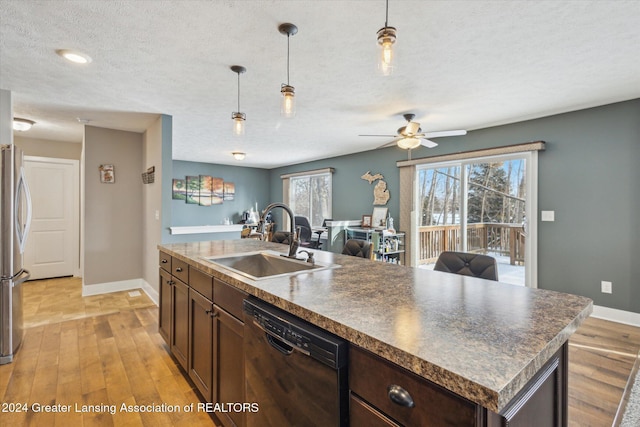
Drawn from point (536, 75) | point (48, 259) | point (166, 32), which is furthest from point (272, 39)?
point (48, 259)

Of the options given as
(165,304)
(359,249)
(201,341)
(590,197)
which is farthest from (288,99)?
(590,197)

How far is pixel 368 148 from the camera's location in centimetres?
577

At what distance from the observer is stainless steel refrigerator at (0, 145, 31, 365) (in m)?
2.30

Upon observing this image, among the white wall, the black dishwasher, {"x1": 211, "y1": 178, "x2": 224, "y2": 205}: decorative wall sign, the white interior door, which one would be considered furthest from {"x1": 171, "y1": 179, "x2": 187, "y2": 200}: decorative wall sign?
the black dishwasher

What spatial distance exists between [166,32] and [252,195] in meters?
6.60

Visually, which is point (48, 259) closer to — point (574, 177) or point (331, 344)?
point (331, 344)

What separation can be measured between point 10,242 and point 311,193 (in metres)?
5.69

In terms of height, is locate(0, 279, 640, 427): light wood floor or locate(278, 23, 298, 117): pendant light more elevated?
locate(278, 23, 298, 117): pendant light

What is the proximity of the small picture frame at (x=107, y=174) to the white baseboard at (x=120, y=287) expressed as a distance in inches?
55.9

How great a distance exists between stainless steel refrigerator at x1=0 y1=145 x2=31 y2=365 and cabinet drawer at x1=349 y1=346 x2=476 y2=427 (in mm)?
2876

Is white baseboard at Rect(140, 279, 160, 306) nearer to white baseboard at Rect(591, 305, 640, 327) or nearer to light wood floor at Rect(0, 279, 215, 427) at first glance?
light wood floor at Rect(0, 279, 215, 427)

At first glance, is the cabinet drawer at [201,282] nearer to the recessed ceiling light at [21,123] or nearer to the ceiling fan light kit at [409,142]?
the ceiling fan light kit at [409,142]

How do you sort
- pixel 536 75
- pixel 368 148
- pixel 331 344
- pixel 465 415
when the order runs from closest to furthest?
1. pixel 465 415
2. pixel 331 344
3. pixel 536 75
4. pixel 368 148

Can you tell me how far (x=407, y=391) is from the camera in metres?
0.71
